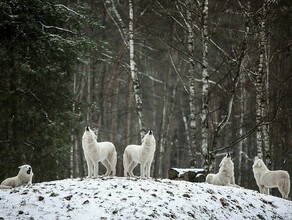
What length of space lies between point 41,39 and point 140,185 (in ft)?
30.1

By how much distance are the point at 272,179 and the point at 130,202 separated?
565 centimetres

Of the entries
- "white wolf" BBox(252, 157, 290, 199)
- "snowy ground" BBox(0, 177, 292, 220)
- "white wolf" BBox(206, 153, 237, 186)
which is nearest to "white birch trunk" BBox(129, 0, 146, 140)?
"white wolf" BBox(206, 153, 237, 186)

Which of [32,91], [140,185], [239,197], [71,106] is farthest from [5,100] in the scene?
[239,197]

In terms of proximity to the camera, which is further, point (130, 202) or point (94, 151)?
point (94, 151)

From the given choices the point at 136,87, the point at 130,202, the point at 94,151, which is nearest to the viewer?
the point at 130,202

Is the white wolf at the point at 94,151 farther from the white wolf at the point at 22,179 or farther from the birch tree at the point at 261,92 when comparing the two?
the birch tree at the point at 261,92

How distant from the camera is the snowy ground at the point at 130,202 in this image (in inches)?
386

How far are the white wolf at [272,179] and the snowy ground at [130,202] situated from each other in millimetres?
1374

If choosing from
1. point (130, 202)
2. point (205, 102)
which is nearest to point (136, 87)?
point (205, 102)

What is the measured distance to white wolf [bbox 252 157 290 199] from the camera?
13633 mm

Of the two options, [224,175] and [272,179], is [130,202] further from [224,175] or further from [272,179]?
[272,179]

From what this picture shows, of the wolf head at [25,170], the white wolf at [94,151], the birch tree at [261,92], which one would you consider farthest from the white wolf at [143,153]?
the birch tree at [261,92]

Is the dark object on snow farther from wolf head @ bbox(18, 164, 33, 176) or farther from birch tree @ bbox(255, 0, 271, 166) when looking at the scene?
wolf head @ bbox(18, 164, 33, 176)

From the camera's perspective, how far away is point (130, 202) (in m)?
10.2
